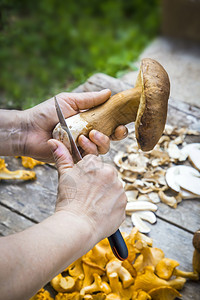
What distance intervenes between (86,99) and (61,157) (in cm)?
40

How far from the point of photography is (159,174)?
152 cm

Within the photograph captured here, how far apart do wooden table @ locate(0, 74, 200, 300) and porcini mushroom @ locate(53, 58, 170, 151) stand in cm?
16

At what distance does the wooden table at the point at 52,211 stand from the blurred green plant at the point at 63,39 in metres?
1.48

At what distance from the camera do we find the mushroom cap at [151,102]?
1.04 metres

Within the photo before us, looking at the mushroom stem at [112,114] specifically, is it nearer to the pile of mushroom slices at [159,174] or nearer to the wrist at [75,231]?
the pile of mushroom slices at [159,174]

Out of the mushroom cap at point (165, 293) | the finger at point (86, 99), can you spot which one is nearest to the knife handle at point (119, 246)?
the mushroom cap at point (165, 293)

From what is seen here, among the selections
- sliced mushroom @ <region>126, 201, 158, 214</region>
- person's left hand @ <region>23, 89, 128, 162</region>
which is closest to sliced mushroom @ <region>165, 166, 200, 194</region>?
sliced mushroom @ <region>126, 201, 158, 214</region>

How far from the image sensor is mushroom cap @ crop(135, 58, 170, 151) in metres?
1.04

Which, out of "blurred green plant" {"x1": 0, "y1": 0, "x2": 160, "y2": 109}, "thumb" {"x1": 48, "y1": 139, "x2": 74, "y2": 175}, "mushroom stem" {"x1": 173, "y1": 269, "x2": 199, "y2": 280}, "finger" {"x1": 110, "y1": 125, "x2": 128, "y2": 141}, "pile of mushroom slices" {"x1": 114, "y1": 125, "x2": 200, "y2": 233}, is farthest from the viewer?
"blurred green plant" {"x1": 0, "y1": 0, "x2": 160, "y2": 109}

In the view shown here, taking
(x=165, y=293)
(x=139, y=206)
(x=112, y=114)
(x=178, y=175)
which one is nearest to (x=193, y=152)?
(x=178, y=175)

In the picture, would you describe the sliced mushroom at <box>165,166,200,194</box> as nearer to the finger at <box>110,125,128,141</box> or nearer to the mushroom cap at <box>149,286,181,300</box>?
the finger at <box>110,125,128,141</box>

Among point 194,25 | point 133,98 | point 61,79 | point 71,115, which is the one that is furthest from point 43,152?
point 194,25

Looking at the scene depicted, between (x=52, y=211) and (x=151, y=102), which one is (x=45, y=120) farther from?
(x=151, y=102)

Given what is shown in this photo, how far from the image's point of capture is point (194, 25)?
296cm
